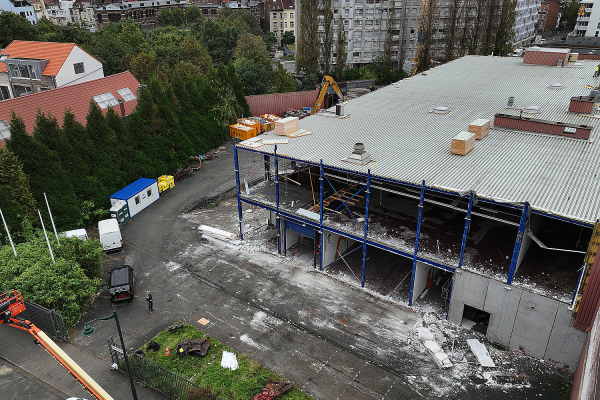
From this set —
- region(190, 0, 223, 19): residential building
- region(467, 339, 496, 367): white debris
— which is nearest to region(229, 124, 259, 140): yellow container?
region(467, 339, 496, 367): white debris

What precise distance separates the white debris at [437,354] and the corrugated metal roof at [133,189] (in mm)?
25149

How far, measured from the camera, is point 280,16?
5128 inches

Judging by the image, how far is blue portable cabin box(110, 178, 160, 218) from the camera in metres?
32.8

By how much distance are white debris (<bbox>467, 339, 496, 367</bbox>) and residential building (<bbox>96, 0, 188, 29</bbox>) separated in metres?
155

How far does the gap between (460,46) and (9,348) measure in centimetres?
7517

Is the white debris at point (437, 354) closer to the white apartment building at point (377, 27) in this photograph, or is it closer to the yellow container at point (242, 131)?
the yellow container at point (242, 131)

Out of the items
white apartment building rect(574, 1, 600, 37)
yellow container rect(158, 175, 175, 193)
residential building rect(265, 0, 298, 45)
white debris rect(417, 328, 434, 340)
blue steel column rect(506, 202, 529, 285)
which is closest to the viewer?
blue steel column rect(506, 202, 529, 285)

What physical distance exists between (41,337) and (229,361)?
8.07 metres

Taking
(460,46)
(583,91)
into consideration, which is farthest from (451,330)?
(460,46)

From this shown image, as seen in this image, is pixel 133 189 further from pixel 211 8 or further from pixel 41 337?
pixel 211 8

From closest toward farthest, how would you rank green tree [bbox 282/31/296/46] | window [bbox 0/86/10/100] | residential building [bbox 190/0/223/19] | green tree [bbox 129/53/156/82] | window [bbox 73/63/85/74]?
window [bbox 73/63/85/74] < window [bbox 0/86/10/100] < green tree [bbox 129/53/156/82] < green tree [bbox 282/31/296/46] < residential building [bbox 190/0/223/19]

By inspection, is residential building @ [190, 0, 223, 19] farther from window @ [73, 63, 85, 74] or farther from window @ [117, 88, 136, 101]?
window @ [117, 88, 136, 101]

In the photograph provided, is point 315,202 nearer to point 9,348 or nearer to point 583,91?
point 9,348

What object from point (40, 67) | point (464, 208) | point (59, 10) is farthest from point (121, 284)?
point (59, 10)
